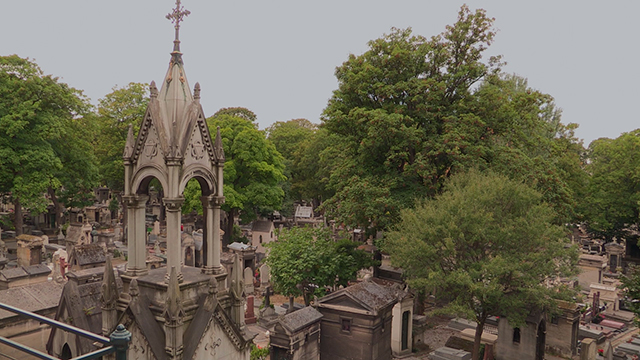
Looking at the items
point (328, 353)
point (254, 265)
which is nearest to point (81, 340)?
point (328, 353)

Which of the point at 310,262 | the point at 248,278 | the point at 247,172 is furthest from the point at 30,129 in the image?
the point at 310,262

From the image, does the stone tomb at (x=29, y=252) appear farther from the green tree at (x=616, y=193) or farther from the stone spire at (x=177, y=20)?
the green tree at (x=616, y=193)

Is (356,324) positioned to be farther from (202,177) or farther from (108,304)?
(108,304)

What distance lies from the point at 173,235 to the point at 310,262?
12298 mm

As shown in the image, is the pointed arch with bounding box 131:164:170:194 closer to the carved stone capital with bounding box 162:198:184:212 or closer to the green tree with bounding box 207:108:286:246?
the carved stone capital with bounding box 162:198:184:212

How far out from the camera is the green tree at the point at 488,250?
15.8 metres

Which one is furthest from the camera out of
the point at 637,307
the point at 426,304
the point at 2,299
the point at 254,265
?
the point at 254,265

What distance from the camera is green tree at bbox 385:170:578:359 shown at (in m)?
15.8

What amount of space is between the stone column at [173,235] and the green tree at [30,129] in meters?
25.6

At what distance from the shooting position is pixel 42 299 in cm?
1499

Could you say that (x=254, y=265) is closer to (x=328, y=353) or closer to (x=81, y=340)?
(x=328, y=353)

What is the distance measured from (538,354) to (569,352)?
195cm

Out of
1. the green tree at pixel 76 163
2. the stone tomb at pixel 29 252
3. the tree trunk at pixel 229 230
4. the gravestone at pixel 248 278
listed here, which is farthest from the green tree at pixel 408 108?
the green tree at pixel 76 163

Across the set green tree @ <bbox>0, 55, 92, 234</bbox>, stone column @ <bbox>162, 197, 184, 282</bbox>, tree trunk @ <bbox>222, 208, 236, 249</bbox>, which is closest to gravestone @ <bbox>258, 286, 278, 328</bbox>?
stone column @ <bbox>162, 197, 184, 282</bbox>
